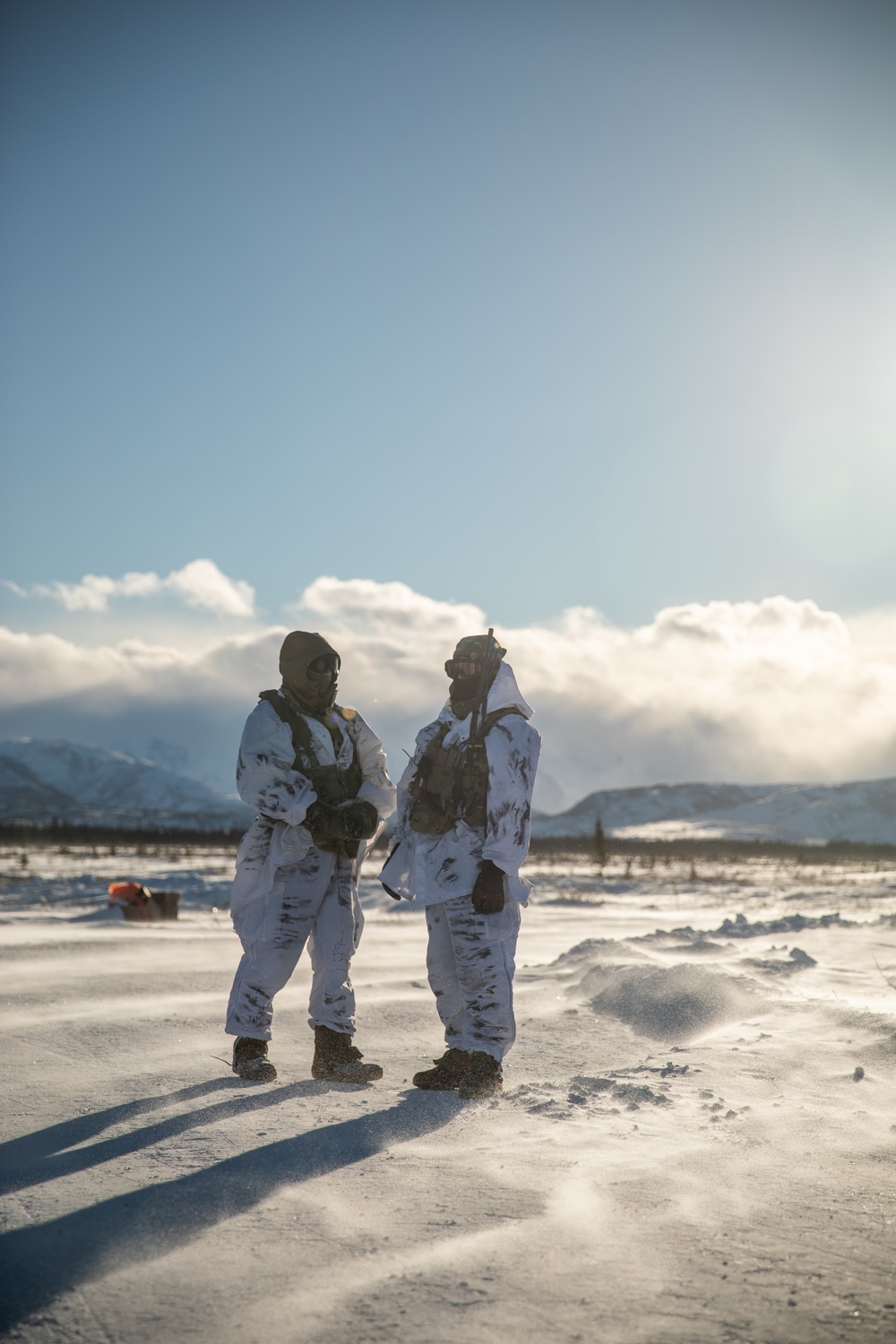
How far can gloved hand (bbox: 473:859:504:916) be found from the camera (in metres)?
3.99

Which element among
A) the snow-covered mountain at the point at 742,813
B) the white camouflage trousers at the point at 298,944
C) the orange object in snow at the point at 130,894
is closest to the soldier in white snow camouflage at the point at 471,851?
the white camouflage trousers at the point at 298,944

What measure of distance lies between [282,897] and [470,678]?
4.29 feet

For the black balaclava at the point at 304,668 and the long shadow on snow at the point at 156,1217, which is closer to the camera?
the long shadow on snow at the point at 156,1217

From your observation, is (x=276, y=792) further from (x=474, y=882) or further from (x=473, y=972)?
(x=473, y=972)

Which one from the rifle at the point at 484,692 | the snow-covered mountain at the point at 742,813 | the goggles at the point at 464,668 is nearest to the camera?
the rifle at the point at 484,692

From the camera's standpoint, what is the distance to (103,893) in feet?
53.5

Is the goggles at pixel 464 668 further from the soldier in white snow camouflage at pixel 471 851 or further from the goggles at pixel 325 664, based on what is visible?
the goggles at pixel 325 664

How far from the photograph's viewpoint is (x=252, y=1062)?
3.96m

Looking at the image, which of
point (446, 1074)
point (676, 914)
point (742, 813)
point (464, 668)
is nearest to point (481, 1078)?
point (446, 1074)

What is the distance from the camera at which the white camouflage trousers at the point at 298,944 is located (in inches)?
160

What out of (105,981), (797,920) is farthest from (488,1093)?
(797,920)

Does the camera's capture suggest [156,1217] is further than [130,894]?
No

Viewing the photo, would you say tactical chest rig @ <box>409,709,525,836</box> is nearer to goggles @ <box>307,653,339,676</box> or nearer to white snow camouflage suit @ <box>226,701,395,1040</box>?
white snow camouflage suit @ <box>226,701,395,1040</box>

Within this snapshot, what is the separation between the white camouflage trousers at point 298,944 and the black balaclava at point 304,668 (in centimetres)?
69
